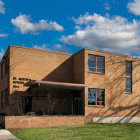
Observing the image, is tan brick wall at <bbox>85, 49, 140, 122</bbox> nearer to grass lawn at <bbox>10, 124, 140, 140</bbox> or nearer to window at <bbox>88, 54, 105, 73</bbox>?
window at <bbox>88, 54, 105, 73</bbox>

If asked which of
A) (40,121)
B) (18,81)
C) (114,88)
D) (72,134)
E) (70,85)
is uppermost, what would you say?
(18,81)

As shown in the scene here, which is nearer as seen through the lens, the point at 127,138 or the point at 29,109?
the point at 127,138

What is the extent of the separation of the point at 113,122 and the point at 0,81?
13.9 metres

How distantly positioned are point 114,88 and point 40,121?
30.8ft

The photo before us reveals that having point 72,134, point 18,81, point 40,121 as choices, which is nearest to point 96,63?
point 18,81

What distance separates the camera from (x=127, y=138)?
13.0 meters

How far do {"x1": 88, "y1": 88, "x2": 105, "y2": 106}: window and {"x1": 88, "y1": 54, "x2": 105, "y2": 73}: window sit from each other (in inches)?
80.3

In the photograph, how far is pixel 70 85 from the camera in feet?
65.7

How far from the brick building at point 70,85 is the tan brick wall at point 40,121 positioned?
1.50 meters

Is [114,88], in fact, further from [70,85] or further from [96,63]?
[70,85]

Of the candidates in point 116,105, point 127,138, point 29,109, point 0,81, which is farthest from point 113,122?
point 0,81

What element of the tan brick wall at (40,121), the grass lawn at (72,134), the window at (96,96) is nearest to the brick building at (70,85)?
the window at (96,96)

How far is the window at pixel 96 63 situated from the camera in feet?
74.2

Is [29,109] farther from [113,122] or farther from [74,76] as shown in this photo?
[113,122]
